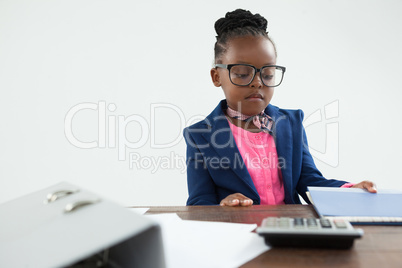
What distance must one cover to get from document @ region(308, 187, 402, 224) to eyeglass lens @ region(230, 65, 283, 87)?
355 mm

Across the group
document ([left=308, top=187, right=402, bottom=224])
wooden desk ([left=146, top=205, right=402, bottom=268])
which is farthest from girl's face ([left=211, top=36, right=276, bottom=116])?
wooden desk ([left=146, top=205, right=402, bottom=268])

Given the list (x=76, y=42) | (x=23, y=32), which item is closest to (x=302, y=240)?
(x=76, y=42)

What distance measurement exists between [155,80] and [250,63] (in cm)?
81

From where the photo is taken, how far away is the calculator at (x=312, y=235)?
42cm

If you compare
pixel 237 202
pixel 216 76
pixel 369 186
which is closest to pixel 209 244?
pixel 237 202

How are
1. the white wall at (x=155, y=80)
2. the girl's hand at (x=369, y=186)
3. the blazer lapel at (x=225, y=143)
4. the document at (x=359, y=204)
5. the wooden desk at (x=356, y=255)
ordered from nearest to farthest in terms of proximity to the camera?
the wooden desk at (x=356, y=255)
the document at (x=359, y=204)
the girl's hand at (x=369, y=186)
the blazer lapel at (x=225, y=143)
the white wall at (x=155, y=80)

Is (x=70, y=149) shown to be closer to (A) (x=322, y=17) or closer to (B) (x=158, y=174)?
→ (B) (x=158, y=174)

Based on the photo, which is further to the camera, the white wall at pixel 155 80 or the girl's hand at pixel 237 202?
the white wall at pixel 155 80

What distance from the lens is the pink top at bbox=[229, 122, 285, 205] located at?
92 centimetres

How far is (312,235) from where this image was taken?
0.42 m

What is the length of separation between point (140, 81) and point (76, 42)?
0.38 m

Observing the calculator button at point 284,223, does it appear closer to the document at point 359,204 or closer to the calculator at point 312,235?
the calculator at point 312,235

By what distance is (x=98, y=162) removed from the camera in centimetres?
167

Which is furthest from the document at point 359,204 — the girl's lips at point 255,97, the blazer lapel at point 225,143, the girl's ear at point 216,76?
the girl's ear at point 216,76
